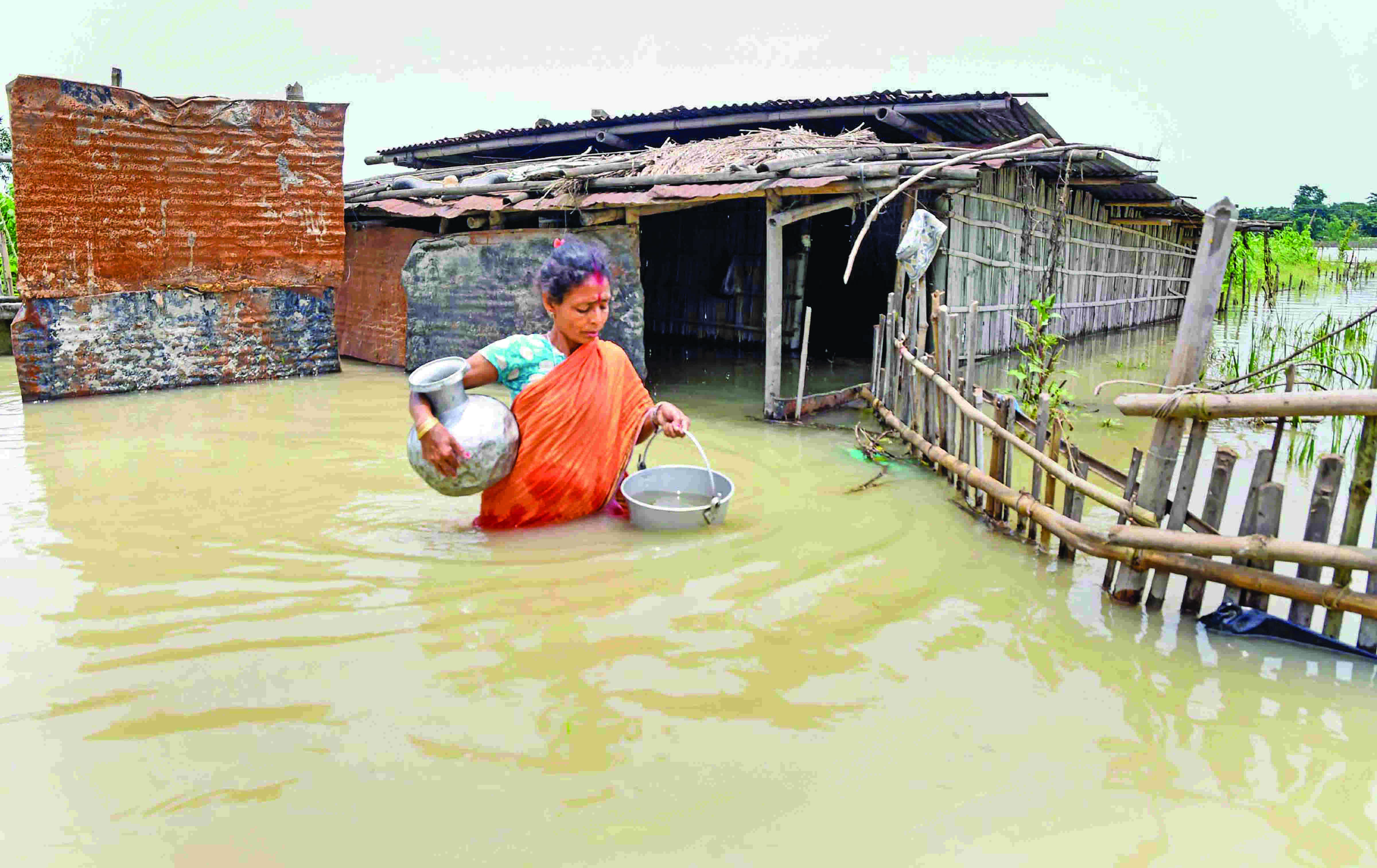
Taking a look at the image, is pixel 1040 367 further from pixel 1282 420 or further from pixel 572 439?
pixel 572 439

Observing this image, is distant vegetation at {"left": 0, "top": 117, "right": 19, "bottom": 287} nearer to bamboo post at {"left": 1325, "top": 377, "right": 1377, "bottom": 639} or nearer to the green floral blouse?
the green floral blouse

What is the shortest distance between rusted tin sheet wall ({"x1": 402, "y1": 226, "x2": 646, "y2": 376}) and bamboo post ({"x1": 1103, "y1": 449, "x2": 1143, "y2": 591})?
5.16 m

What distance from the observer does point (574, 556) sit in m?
4.03

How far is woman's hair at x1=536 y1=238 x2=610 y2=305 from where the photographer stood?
385cm

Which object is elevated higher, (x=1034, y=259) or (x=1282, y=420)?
(x=1034, y=259)

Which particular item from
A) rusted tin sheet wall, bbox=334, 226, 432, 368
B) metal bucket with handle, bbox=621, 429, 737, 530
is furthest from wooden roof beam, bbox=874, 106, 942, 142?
metal bucket with handle, bbox=621, 429, 737, 530

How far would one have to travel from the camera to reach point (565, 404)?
3.97 meters

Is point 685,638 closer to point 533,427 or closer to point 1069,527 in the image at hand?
point 533,427

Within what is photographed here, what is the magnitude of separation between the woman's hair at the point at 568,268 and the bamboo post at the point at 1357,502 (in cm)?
278

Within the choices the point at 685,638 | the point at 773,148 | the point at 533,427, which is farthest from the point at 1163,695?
the point at 773,148

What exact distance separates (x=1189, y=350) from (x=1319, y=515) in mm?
869

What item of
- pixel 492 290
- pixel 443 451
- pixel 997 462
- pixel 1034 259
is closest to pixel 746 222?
pixel 1034 259

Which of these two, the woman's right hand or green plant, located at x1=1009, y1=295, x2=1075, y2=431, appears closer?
the woman's right hand

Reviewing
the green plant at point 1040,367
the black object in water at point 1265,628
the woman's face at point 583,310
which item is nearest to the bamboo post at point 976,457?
the green plant at point 1040,367
